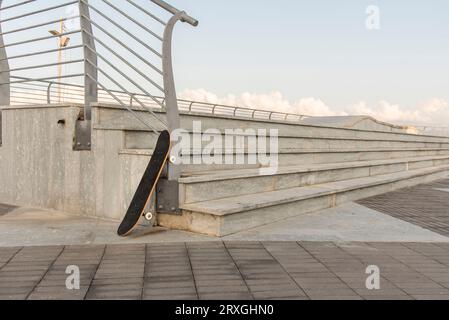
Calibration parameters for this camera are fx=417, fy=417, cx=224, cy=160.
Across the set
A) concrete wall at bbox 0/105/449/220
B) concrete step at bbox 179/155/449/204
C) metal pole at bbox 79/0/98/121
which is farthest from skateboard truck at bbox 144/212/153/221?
metal pole at bbox 79/0/98/121

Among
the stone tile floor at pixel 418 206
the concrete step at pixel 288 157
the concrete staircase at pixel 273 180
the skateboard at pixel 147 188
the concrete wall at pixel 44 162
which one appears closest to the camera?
the skateboard at pixel 147 188

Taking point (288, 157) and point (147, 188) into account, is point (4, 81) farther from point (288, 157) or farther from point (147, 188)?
point (288, 157)

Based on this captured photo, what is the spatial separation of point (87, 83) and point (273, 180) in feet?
9.70

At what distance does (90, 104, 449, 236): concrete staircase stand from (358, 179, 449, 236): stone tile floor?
1.20 ft

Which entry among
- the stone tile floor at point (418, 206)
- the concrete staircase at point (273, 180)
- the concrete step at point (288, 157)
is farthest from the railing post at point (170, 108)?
the stone tile floor at point (418, 206)

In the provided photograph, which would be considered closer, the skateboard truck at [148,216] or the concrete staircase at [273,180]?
the skateboard truck at [148,216]

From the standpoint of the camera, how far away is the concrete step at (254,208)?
462cm

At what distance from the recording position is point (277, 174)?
621 cm

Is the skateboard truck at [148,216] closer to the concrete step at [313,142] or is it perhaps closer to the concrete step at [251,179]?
the concrete step at [251,179]

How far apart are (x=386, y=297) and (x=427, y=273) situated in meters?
0.85

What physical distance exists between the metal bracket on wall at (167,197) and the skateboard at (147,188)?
0.17 m

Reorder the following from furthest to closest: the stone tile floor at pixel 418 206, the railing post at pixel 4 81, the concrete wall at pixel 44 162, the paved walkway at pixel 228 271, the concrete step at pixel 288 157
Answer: the railing post at pixel 4 81 → the stone tile floor at pixel 418 206 → the concrete wall at pixel 44 162 → the concrete step at pixel 288 157 → the paved walkway at pixel 228 271

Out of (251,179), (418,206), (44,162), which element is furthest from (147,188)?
(418,206)

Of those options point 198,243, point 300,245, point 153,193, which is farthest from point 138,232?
point 300,245
